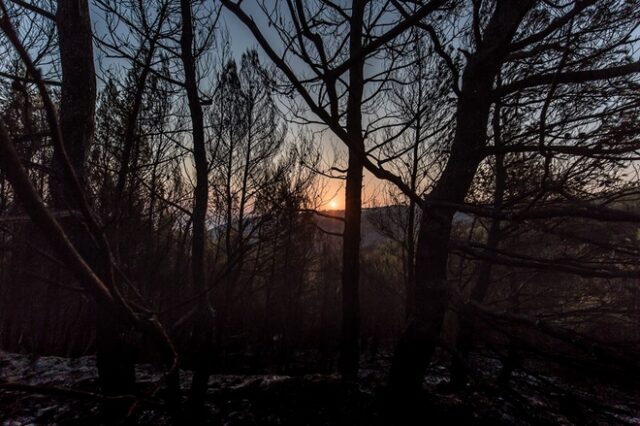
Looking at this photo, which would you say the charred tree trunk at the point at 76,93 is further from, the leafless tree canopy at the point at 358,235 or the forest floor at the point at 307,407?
the forest floor at the point at 307,407

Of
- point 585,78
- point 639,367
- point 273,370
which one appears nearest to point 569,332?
point 639,367

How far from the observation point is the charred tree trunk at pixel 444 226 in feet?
9.11

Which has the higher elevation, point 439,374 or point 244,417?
point 244,417

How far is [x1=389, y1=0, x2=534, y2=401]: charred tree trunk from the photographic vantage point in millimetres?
2777

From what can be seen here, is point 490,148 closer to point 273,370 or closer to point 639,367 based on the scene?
point 639,367

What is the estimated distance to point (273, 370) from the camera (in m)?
9.73

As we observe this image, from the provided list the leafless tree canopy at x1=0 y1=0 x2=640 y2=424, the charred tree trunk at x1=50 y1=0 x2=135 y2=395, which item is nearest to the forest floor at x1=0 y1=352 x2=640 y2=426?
the leafless tree canopy at x1=0 y1=0 x2=640 y2=424

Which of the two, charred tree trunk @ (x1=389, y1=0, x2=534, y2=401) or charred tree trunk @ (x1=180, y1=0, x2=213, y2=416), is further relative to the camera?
charred tree trunk @ (x1=180, y1=0, x2=213, y2=416)

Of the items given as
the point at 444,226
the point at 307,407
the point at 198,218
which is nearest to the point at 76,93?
the point at 198,218

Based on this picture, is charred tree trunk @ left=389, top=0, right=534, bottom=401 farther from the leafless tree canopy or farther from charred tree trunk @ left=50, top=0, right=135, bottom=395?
charred tree trunk @ left=50, top=0, right=135, bottom=395

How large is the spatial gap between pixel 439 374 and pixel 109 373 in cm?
655

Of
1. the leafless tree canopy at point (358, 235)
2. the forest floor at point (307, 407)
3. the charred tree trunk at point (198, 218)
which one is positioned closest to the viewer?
the leafless tree canopy at point (358, 235)

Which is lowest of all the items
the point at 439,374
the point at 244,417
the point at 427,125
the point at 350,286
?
the point at 439,374

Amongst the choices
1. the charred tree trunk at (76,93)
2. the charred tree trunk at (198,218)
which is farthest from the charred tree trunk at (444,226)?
the charred tree trunk at (198,218)
